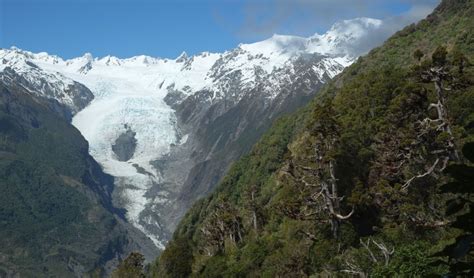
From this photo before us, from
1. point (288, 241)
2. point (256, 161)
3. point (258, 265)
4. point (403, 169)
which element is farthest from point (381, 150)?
point (256, 161)

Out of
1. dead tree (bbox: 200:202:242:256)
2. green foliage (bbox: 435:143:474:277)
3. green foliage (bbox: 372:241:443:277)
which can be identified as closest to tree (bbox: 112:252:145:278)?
dead tree (bbox: 200:202:242:256)

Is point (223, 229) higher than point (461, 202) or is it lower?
lower

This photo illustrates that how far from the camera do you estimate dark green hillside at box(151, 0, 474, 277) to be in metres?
38.8

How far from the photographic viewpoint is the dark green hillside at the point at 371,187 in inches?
Result: 1526

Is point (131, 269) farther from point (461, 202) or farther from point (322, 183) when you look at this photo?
point (461, 202)

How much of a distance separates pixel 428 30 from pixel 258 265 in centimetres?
5538

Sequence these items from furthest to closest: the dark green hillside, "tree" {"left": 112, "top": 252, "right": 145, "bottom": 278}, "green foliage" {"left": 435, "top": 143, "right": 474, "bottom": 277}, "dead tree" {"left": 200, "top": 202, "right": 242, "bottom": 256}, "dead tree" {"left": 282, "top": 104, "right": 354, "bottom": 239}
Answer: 1. "tree" {"left": 112, "top": 252, "right": 145, "bottom": 278}
2. "dead tree" {"left": 200, "top": 202, "right": 242, "bottom": 256}
3. "dead tree" {"left": 282, "top": 104, "right": 354, "bottom": 239}
4. the dark green hillside
5. "green foliage" {"left": 435, "top": 143, "right": 474, "bottom": 277}

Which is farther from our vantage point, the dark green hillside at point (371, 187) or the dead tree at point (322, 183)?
the dead tree at point (322, 183)

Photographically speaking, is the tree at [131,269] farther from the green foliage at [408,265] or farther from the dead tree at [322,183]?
the green foliage at [408,265]

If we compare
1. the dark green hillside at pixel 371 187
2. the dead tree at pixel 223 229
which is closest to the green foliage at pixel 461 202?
the dark green hillside at pixel 371 187

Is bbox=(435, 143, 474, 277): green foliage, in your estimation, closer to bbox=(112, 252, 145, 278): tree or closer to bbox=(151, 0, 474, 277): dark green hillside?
bbox=(151, 0, 474, 277): dark green hillside

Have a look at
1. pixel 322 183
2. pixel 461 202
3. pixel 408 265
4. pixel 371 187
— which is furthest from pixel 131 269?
pixel 461 202

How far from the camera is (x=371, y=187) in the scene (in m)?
49.1

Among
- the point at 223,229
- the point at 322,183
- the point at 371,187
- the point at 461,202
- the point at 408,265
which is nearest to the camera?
the point at 461,202
